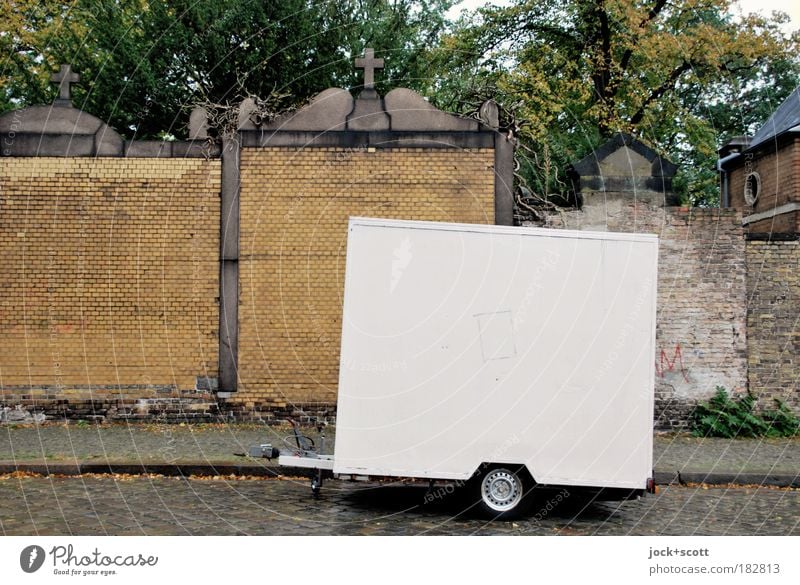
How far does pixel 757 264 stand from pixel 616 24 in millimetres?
11496

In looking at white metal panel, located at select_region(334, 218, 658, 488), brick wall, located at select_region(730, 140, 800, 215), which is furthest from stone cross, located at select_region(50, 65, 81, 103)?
brick wall, located at select_region(730, 140, 800, 215)

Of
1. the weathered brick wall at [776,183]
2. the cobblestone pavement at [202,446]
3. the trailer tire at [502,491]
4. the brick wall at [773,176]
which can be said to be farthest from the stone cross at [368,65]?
the brick wall at [773,176]

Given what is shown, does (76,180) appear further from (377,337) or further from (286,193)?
(377,337)

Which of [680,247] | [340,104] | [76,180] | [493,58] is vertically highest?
[493,58]

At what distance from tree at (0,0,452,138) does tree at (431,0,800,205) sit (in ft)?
10.5

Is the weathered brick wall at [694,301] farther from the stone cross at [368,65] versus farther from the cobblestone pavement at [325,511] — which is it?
the stone cross at [368,65]

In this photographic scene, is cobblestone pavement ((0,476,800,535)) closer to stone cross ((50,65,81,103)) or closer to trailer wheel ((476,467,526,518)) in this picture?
trailer wheel ((476,467,526,518))

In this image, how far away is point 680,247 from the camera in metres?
14.6

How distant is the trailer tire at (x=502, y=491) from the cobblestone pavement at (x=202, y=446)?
3.65 m

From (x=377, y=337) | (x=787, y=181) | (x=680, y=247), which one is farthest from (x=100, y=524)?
(x=787, y=181)

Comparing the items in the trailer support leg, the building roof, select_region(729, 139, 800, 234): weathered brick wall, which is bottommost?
the trailer support leg

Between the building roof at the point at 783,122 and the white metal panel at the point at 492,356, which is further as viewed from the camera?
the building roof at the point at 783,122

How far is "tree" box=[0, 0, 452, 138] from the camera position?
19.7 meters

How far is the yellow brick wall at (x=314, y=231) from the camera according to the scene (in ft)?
47.0
